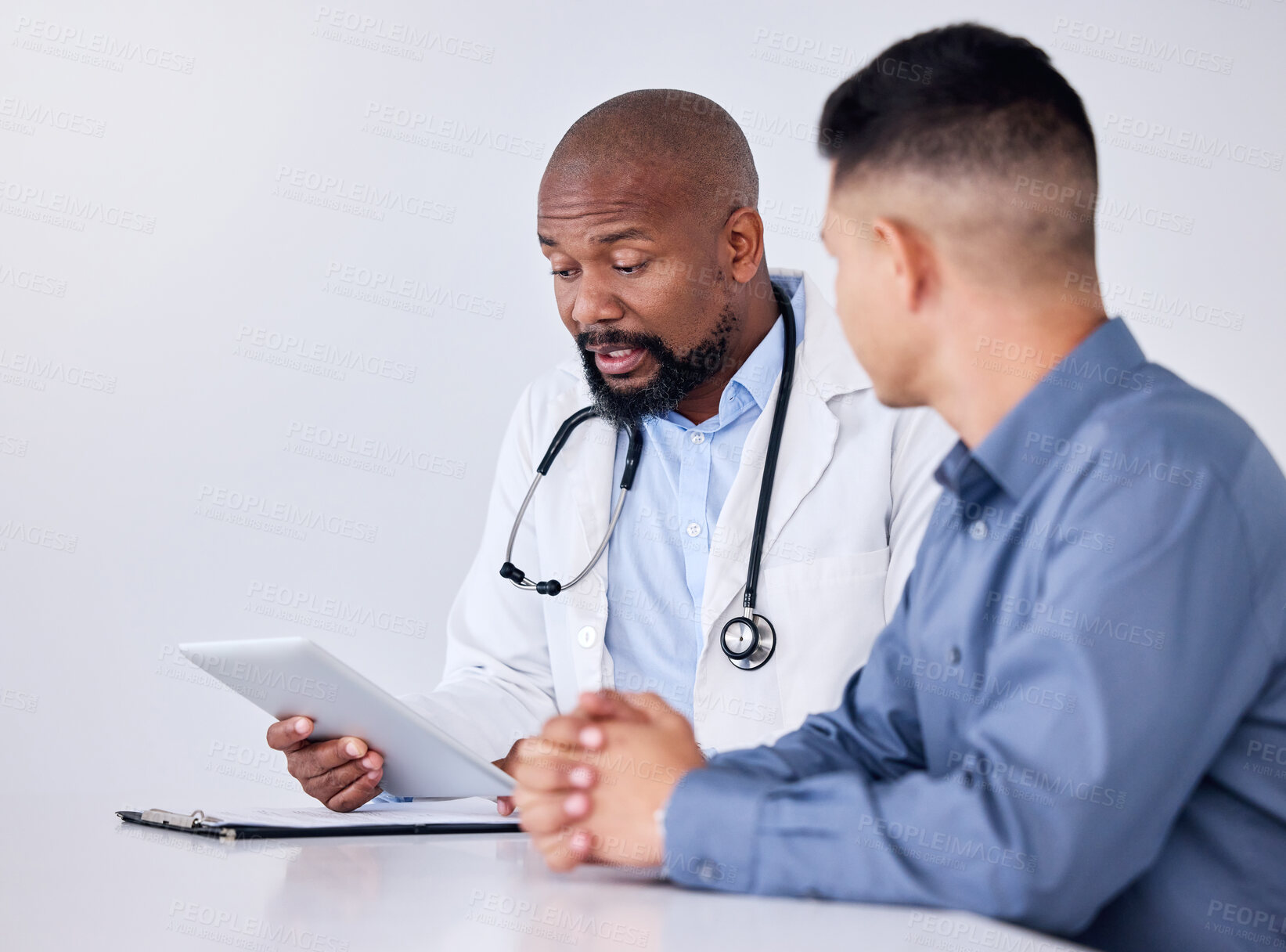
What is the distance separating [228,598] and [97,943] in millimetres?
2508

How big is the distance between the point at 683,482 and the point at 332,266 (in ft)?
5.21

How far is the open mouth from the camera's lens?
216cm

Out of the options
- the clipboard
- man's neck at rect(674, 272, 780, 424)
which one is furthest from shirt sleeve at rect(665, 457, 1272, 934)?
man's neck at rect(674, 272, 780, 424)

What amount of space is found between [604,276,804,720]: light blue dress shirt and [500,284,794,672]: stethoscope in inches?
1.4

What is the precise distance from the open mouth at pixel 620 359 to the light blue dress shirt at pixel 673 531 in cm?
13

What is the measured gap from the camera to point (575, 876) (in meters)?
1.05

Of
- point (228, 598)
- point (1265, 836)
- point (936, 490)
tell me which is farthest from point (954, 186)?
point (228, 598)

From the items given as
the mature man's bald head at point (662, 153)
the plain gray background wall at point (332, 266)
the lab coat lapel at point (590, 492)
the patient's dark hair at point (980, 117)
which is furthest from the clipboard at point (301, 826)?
the plain gray background wall at point (332, 266)

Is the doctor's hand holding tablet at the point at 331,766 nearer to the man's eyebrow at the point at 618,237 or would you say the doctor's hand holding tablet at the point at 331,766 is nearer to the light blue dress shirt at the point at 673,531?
the light blue dress shirt at the point at 673,531

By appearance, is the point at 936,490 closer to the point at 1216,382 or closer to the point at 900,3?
the point at 1216,382

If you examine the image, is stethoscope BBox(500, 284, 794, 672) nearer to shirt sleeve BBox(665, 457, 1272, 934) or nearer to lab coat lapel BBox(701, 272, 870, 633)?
lab coat lapel BBox(701, 272, 870, 633)

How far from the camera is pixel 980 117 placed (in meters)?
1.13

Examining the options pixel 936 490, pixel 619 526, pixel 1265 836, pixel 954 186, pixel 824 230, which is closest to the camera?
pixel 1265 836

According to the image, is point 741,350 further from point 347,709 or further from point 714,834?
point 714,834
